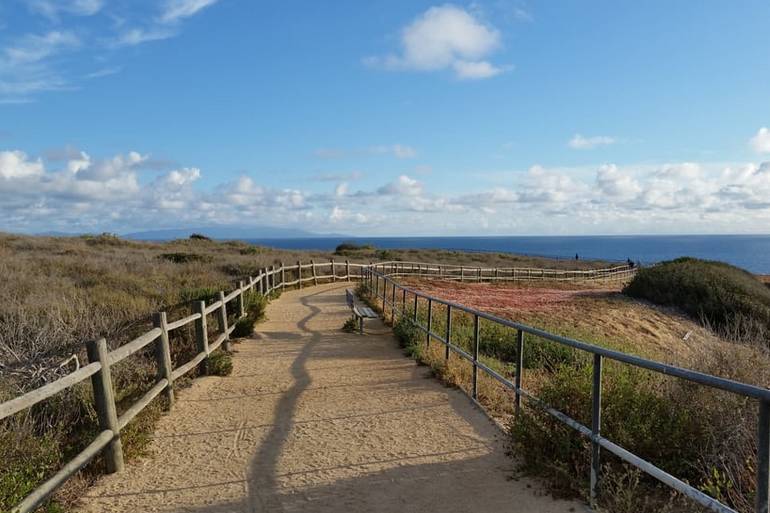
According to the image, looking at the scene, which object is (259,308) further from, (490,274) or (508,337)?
(490,274)

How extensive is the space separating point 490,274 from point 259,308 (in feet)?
77.4

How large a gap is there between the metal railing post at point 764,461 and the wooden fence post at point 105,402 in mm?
4639

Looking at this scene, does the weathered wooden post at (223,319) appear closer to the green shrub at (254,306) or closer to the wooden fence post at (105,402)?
the green shrub at (254,306)

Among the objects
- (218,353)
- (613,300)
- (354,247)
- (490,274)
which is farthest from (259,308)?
(354,247)

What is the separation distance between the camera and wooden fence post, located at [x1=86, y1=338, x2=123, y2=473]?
4.71 metres

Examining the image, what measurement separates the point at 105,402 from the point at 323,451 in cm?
200

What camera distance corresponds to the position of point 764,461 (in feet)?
8.59

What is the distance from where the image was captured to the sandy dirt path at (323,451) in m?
4.34

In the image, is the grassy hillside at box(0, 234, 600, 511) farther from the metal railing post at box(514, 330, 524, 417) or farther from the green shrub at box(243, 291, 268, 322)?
the metal railing post at box(514, 330, 524, 417)

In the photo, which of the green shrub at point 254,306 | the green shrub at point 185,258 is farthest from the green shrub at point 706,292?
the green shrub at point 185,258

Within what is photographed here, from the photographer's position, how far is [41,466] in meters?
4.28

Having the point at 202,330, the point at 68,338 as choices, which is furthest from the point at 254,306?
the point at 202,330

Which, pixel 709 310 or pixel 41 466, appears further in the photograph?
pixel 709 310

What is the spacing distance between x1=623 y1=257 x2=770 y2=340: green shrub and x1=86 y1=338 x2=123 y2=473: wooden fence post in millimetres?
18994
